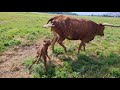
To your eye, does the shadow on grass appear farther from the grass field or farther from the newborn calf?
the newborn calf

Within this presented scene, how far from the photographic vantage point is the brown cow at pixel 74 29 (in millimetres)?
6996

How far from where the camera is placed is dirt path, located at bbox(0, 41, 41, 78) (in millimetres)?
6531

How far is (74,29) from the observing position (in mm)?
7160

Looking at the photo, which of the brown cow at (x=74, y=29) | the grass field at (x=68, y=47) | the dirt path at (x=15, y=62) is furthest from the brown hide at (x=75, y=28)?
the dirt path at (x=15, y=62)

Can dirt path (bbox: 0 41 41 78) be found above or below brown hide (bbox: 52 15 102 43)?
below

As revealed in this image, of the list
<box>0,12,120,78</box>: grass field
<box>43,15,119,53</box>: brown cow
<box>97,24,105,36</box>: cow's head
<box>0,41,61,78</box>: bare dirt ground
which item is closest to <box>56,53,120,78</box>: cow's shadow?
<box>0,12,120,78</box>: grass field

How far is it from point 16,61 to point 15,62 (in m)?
0.04

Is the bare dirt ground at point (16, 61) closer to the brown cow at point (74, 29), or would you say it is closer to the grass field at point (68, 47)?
the grass field at point (68, 47)

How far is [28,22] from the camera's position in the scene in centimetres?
763

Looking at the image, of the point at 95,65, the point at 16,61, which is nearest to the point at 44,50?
the point at 16,61

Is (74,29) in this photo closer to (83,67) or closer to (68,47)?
(68,47)

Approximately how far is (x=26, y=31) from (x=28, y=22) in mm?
309
